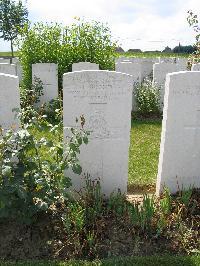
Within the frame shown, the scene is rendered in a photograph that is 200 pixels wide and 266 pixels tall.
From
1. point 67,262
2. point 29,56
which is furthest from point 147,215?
point 29,56

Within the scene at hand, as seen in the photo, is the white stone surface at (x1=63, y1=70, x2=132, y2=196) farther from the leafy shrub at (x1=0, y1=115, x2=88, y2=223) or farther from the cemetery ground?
the leafy shrub at (x1=0, y1=115, x2=88, y2=223)

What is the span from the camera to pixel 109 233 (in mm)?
4164

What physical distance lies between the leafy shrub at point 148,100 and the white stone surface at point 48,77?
2372 mm

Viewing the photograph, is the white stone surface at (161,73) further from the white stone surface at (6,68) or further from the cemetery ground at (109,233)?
the cemetery ground at (109,233)

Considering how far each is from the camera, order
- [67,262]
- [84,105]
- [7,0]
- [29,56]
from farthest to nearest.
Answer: [7,0]
[29,56]
[84,105]
[67,262]

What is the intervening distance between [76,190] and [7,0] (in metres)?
26.3

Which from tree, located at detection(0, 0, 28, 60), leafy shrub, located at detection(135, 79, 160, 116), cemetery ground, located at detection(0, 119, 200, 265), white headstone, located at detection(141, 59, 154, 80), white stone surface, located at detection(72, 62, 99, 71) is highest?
tree, located at detection(0, 0, 28, 60)

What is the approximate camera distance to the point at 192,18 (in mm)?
8383

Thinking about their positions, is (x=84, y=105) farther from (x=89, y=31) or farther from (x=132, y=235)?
(x=89, y=31)

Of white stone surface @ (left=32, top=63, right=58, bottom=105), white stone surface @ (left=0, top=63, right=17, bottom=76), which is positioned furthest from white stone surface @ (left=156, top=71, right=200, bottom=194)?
white stone surface @ (left=0, top=63, right=17, bottom=76)

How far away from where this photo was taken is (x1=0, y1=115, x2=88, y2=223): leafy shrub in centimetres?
378

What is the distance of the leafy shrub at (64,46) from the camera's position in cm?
1207

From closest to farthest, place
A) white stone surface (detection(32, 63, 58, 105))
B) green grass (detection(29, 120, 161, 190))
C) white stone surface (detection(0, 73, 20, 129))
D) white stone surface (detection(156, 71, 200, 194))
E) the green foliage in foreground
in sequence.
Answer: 1. the green foliage in foreground
2. white stone surface (detection(0, 73, 20, 129))
3. white stone surface (detection(156, 71, 200, 194))
4. green grass (detection(29, 120, 161, 190))
5. white stone surface (detection(32, 63, 58, 105))

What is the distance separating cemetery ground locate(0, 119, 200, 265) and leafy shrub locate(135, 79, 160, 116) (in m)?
5.94
